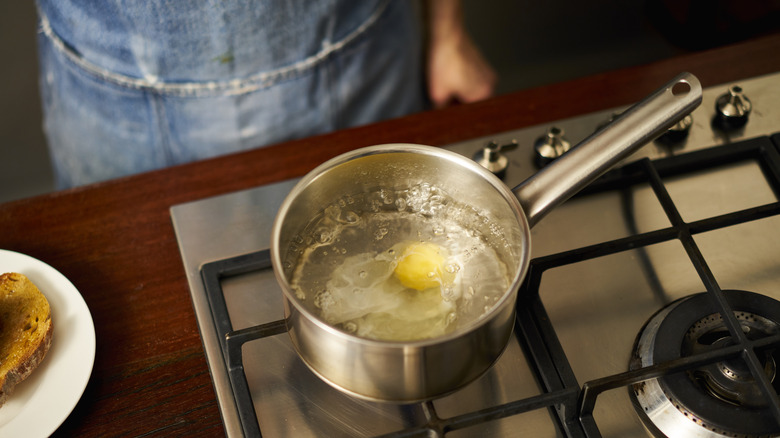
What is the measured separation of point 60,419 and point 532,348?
359 millimetres

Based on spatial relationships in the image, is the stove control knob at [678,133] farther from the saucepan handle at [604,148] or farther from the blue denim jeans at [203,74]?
the blue denim jeans at [203,74]

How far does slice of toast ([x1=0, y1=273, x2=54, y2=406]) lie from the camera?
577 millimetres

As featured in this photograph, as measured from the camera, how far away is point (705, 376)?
575mm

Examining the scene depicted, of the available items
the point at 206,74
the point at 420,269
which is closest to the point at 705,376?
the point at 420,269

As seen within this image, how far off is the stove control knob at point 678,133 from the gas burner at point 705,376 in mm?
175

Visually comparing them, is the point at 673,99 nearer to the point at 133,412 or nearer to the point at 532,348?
the point at 532,348

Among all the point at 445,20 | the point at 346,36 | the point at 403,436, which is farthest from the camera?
the point at 445,20

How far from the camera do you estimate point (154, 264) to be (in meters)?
0.68

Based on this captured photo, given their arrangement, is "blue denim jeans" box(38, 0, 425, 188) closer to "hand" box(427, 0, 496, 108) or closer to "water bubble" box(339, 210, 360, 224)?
"hand" box(427, 0, 496, 108)

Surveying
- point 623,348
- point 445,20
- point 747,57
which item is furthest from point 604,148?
point 445,20

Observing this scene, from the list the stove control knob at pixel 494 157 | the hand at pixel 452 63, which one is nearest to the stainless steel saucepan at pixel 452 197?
the stove control knob at pixel 494 157

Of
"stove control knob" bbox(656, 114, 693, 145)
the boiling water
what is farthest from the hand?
the boiling water

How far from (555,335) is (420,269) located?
12 cm

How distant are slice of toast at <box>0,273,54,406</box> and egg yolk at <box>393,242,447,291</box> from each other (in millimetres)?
286
